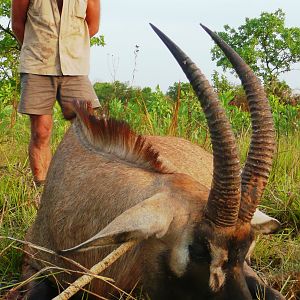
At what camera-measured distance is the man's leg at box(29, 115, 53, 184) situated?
641 cm

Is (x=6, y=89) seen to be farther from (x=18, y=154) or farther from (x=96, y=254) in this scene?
(x=96, y=254)

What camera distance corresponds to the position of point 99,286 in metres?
3.82

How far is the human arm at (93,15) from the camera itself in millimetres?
6867

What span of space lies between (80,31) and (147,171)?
328 cm

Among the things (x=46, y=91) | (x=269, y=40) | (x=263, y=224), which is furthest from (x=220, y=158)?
(x=269, y=40)

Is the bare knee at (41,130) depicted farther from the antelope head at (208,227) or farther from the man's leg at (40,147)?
the antelope head at (208,227)

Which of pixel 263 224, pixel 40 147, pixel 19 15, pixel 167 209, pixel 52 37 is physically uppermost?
pixel 19 15

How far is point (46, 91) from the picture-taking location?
6.67 meters

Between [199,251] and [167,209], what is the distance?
0.95 feet

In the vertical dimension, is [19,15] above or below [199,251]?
above

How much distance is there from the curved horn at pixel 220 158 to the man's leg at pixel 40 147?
333 centimetres

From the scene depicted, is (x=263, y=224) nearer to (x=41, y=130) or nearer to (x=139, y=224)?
(x=139, y=224)

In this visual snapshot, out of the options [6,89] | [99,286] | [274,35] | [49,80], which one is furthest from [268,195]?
[274,35]

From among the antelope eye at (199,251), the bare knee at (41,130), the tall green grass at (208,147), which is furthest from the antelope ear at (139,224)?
the bare knee at (41,130)
